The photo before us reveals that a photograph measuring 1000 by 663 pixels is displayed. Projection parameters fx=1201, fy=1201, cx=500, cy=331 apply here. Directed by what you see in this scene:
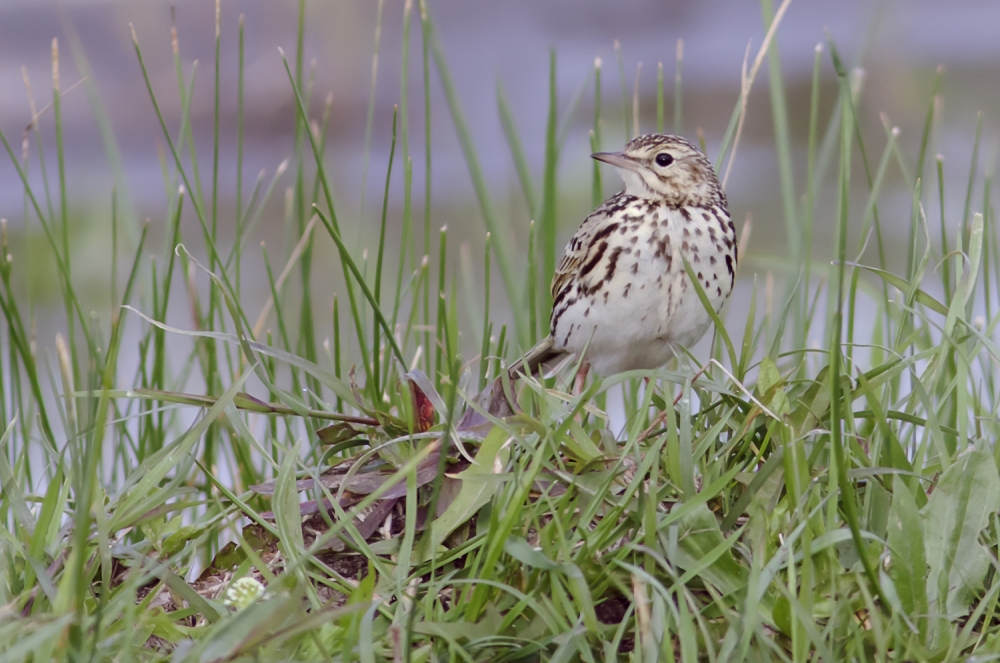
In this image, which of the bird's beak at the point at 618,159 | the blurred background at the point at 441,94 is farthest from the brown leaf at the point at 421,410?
the blurred background at the point at 441,94

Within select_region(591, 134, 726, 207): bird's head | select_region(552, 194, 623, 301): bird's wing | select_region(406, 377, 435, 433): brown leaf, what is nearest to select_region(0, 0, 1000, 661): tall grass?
select_region(406, 377, 435, 433): brown leaf

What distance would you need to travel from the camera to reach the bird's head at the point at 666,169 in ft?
13.1

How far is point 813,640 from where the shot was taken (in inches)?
78.7

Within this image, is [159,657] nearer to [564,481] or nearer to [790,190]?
[564,481]

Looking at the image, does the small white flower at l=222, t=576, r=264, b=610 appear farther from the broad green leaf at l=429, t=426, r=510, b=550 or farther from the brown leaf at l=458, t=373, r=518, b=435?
the brown leaf at l=458, t=373, r=518, b=435

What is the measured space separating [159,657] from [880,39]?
31.8ft

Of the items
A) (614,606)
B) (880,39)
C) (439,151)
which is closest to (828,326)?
(614,606)

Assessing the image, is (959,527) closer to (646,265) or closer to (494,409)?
(494,409)

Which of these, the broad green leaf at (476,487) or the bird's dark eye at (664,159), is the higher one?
the bird's dark eye at (664,159)

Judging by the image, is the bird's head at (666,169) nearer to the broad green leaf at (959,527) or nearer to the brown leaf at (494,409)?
the brown leaf at (494,409)

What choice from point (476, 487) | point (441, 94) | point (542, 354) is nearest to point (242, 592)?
point (476, 487)

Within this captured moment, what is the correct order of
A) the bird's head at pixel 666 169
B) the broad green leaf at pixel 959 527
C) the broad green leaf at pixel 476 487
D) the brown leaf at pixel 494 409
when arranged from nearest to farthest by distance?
the broad green leaf at pixel 959 527
the broad green leaf at pixel 476 487
the brown leaf at pixel 494 409
the bird's head at pixel 666 169

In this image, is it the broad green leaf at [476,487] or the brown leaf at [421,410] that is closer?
the broad green leaf at [476,487]

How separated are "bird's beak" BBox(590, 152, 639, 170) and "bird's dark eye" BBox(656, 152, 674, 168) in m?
0.07
